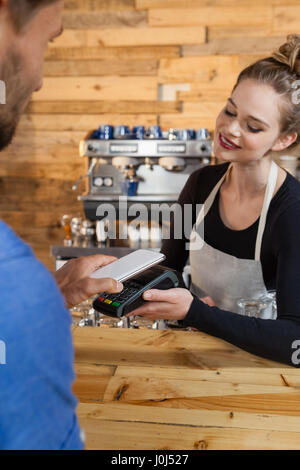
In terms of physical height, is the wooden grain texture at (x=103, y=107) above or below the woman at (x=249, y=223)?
above

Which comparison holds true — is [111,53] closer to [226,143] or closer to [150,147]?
[150,147]

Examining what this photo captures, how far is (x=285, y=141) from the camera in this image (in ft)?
5.14

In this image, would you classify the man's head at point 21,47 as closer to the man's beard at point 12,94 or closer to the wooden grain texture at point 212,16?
the man's beard at point 12,94

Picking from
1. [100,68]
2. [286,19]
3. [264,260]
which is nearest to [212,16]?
[286,19]

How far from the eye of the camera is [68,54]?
337 centimetres

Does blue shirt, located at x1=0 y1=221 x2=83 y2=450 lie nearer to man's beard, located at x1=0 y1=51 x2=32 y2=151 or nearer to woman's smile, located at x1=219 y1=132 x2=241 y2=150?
man's beard, located at x1=0 y1=51 x2=32 y2=151

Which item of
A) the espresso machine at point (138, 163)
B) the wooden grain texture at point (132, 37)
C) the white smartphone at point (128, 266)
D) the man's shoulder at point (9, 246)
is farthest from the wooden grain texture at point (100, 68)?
the man's shoulder at point (9, 246)

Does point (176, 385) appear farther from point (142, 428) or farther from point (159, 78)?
point (159, 78)

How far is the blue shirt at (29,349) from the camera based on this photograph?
0.45m

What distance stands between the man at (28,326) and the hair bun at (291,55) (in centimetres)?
109

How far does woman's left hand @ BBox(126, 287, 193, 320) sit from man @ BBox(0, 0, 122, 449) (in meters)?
0.63

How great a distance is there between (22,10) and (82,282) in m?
0.67

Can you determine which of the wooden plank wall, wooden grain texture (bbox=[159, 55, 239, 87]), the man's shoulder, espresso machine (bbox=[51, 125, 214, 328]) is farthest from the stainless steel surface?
the man's shoulder

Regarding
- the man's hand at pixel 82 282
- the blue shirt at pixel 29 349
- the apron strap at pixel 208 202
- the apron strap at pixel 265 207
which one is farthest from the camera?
the apron strap at pixel 208 202
